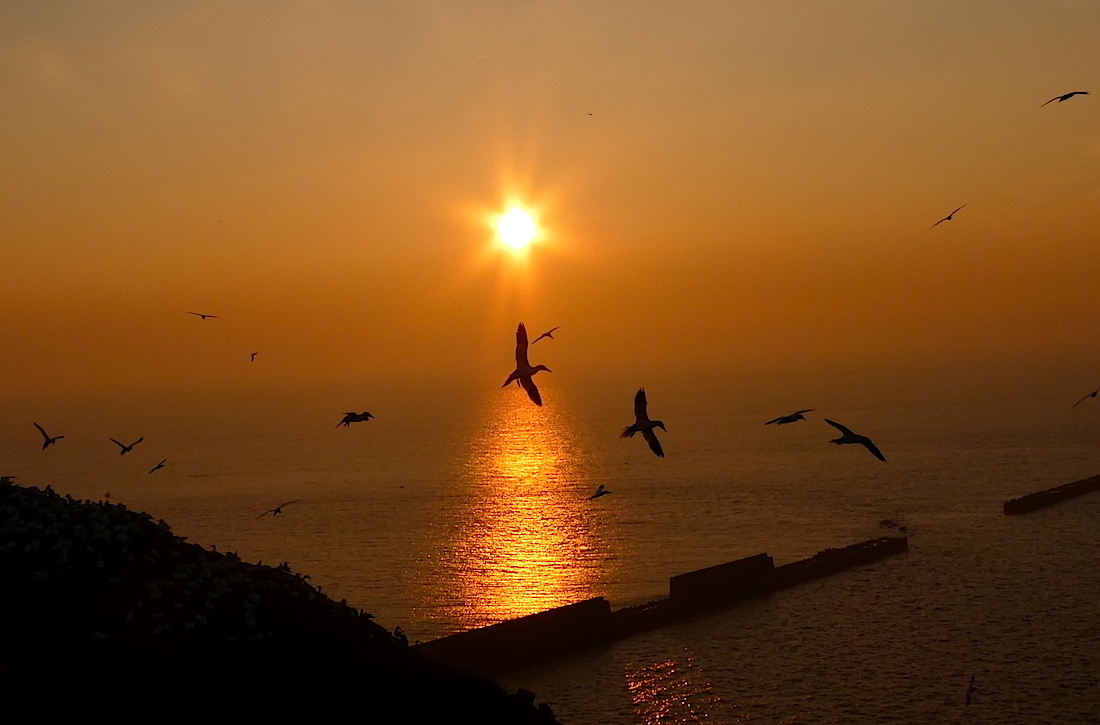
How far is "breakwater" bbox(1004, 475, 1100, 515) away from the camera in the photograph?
8806 centimetres

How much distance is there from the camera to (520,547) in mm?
85625

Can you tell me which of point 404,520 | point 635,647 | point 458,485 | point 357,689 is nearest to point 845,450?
point 458,485

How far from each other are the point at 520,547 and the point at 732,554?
57.6ft

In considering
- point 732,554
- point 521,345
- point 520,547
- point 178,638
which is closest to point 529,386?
point 521,345

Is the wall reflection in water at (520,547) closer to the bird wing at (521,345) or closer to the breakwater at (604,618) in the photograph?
the breakwater at (604,618)

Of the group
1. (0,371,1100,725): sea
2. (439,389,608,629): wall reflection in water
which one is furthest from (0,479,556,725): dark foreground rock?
(439,389,608,629): wall reflection in water

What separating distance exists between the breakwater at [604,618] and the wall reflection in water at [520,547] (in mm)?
7935

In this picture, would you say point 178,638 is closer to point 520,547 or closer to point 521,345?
point 521,345

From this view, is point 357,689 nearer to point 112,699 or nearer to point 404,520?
point 112,699

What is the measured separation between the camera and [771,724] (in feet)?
132

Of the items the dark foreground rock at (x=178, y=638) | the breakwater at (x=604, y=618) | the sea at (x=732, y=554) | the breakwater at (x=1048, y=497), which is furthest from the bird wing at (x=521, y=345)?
the breakwater at (x=1048, y=497)

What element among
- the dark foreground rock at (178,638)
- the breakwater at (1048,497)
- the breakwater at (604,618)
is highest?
the breakwater at (1048,497)

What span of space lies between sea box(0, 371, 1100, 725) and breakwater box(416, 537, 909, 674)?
1.13 metres

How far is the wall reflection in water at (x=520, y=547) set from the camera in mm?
65125
